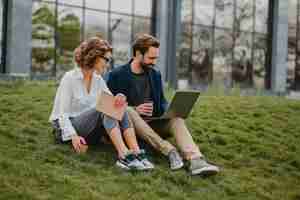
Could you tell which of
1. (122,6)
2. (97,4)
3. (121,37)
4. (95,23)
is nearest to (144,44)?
(95,23)

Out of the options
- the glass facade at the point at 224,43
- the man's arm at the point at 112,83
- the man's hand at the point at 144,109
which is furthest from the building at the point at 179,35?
the man's hand at the point at 144,109

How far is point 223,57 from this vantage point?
78.1 ft

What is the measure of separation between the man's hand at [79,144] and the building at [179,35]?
935cm

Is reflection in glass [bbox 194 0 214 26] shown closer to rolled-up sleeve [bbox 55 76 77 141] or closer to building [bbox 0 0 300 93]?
building [bbox 0 0 300 93]

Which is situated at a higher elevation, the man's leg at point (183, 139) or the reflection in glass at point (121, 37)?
the reflection in glass at point (121, 37)

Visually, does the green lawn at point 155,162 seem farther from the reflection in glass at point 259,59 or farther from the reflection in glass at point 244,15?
the reflection in glass at point 259,59

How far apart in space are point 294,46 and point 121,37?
1064cm

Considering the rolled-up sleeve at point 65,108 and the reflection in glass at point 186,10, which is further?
the reflection in glass at point 186,10

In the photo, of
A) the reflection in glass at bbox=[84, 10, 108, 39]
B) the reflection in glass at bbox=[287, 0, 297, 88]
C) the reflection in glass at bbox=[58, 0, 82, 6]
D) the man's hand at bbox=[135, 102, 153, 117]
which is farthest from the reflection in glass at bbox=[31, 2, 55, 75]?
the reflection in glass at bbox=[287, 0, 297, 88]

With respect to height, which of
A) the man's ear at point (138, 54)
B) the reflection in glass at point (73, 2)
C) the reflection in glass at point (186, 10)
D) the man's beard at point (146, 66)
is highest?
the reflection in glass at point (186, 10)

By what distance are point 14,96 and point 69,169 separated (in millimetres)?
4078

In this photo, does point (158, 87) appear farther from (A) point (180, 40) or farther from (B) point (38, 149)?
(A) point (180, 40)

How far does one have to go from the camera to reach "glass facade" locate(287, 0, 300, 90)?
87.2 feet

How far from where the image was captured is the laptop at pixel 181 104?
5.55m
